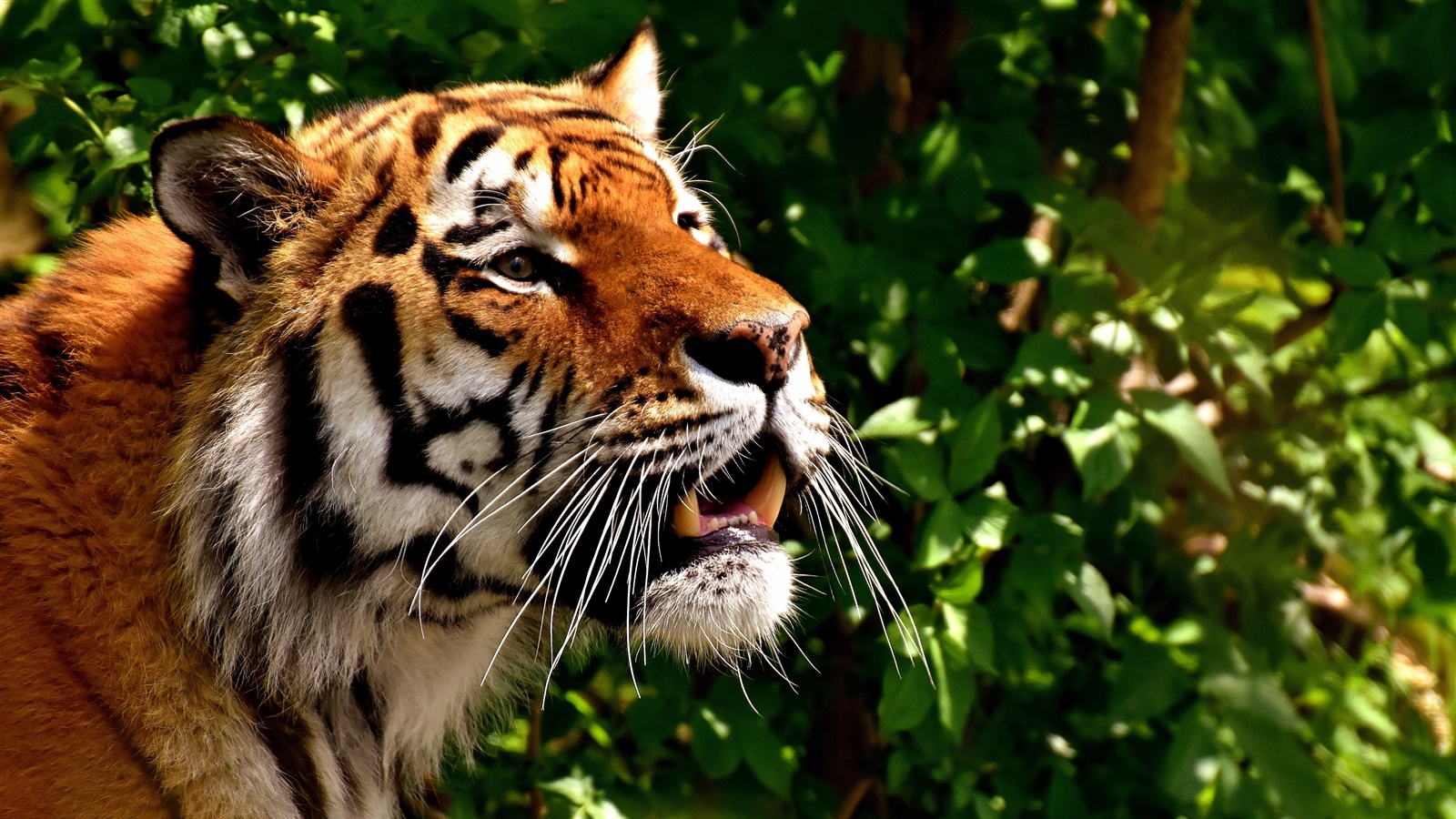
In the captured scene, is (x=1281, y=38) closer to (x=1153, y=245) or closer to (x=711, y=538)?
(x=1153, y=245)

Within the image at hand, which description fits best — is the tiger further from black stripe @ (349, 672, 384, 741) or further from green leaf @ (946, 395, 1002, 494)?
green leaf @ (946, 395, 1002, 494)

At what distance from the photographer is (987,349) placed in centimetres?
219

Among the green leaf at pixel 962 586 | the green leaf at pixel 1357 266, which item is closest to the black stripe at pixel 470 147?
the green leaf at pixel 962 586

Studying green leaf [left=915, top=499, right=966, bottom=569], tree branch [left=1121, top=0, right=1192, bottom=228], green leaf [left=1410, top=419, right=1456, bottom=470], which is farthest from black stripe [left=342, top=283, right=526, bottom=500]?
green leaf [left=1410, top=419, right=1456, bottom=470]

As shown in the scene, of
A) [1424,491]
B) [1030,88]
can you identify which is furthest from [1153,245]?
[1424,491]

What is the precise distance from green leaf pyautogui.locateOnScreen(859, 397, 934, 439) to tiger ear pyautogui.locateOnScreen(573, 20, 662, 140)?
1.85ft

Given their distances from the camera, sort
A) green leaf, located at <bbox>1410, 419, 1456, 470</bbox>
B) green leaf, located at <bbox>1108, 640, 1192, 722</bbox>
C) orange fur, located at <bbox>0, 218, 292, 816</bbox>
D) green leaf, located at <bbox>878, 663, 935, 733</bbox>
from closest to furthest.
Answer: orange fur, located at <bbox>0, 218, 292, 816</bbox> → green leaf, located at <bbox>878, 663, 935, 733</bbox> → green leaf, located at <bbox>1108, 640, 1192, 722</bbox> → green leaf, located at <bbox>1410, 419, 1456, 470</bbox>

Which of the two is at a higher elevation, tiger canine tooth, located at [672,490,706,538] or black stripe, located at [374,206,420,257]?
black stripe, located at [374,206,420,257]

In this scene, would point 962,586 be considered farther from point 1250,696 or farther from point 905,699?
point 1250,696

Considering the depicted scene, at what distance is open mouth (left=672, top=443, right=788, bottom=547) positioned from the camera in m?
1.63

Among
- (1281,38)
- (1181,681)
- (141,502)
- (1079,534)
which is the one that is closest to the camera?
(141,502)

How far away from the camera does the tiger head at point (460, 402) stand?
155cm

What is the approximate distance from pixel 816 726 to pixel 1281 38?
173 cm

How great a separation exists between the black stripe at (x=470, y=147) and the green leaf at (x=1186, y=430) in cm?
113
